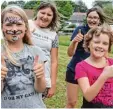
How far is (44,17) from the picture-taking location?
3.48 meters

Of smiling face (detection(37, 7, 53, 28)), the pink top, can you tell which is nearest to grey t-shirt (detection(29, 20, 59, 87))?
smiling face (detection(37, 7, 53, 28))

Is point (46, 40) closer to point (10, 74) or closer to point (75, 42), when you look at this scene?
point (75, 42)

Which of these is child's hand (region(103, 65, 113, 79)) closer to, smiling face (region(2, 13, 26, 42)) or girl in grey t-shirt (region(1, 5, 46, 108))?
girl in grey t-shirt (region(1, 5, 46, 108))

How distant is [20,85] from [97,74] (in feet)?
2.03

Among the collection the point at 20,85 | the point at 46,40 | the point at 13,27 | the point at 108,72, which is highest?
the point at 13,27

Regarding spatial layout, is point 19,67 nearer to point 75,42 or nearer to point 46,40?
point 46,40

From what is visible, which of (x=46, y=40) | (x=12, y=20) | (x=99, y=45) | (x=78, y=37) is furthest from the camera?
(x=78, y=37)

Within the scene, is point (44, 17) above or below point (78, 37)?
above

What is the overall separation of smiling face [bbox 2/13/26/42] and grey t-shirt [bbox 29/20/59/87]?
0.87 meters

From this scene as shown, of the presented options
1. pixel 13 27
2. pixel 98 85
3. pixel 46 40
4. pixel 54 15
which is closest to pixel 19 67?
pixel 13 27

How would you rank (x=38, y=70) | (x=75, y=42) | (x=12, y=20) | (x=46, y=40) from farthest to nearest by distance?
(x=75, y=42)
(x=46, y=40)
(x=12, y=20)
(x=38, y=70)

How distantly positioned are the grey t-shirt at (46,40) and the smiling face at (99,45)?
84cm

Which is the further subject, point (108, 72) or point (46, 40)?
point (46, 40)

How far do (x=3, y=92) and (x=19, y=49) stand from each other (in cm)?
35
